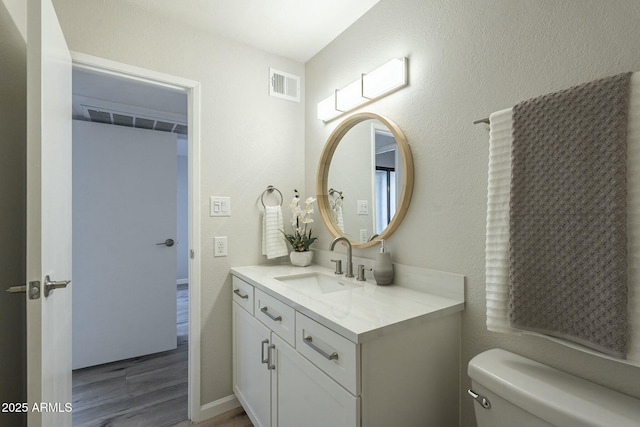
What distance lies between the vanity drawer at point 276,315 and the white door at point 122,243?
1.60 m

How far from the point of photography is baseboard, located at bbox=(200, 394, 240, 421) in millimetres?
1783

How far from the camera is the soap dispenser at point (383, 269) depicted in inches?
56.9

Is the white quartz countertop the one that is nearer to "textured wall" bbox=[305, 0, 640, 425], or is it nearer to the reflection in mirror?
"textured wall" bbox=[305, 0, 640, 425]

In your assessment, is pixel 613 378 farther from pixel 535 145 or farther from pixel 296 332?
pixel 296 332

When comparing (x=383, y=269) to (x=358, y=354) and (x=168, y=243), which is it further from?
(x=168, y=243)

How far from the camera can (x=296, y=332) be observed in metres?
→ 1.20

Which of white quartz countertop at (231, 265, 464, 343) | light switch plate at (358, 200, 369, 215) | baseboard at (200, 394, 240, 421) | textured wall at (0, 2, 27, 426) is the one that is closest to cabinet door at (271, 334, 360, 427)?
white quartz countertop at (231, 265, 464, 343)

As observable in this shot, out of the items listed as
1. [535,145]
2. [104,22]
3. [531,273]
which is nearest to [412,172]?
[535,145]

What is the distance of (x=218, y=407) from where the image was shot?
1.83 m

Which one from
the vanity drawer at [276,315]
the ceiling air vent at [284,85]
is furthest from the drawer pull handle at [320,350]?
the ceiling air vent at [284,85]

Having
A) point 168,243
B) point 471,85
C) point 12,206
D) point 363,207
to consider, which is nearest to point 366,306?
point 363,207

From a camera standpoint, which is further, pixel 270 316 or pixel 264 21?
pixel 264 21

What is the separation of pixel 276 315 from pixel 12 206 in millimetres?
1147

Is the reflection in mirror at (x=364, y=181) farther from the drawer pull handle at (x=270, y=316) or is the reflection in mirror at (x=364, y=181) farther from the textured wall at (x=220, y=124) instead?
the drawer pull handle at (x=270, y=316)
